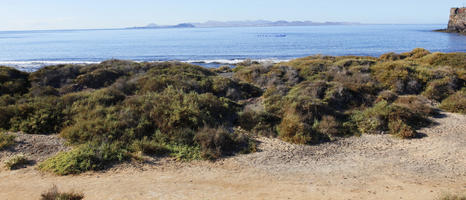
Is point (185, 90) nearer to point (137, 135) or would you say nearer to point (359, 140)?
point (137, 135)

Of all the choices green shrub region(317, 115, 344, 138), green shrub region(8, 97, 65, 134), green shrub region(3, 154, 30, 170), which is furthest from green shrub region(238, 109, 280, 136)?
green shrub region(3, 154, 30, 170)

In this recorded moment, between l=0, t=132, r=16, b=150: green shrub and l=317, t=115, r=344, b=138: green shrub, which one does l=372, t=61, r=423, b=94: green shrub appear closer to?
l=317, t=115, r=344, b=138: green shrub

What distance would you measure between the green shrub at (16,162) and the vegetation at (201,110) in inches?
30.9

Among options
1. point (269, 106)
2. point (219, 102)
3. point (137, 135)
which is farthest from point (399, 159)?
point (137, 135)

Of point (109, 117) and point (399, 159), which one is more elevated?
point (109, 117)

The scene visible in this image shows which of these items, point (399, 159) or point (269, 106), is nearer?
point (399, 159)

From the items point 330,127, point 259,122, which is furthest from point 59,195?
point 330,127

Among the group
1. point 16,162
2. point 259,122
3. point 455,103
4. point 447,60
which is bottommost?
point 16,162

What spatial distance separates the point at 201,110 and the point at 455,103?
1127cm

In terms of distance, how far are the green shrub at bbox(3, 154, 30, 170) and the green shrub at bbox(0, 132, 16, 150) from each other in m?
1.03

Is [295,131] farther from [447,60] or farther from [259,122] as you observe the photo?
[447,60]

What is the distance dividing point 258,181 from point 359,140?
187 inches

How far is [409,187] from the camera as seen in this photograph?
6984mm

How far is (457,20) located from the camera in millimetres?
95250
